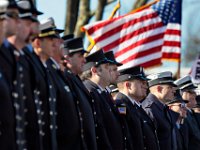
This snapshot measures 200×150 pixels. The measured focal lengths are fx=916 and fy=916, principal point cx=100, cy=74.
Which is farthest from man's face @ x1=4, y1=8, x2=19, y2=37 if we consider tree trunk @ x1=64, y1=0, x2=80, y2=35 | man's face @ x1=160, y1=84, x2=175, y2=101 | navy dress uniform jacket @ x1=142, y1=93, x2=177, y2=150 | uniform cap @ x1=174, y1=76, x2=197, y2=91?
tree trunk @ x1=64, y1=0, x2=80, y2=35

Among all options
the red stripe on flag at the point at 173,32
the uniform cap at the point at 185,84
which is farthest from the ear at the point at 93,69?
the red stripe on flag at the point at 173,32

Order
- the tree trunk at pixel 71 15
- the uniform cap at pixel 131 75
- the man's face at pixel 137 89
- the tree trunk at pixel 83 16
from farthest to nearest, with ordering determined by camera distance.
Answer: the tree trunk at pixel 83 16, the tree trunk at pixel 71 15, the uniform cap at pixel 131 75, the man's face at pixel 137 89

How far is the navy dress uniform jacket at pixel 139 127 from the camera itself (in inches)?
468

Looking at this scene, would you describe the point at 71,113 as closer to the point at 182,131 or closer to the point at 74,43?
the point at 74,43

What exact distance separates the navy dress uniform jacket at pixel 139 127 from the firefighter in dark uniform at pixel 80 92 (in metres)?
2.05

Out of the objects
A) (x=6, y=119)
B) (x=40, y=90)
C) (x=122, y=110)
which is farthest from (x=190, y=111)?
(x=6, y=119)

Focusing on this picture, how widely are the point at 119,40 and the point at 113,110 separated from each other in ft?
18.4

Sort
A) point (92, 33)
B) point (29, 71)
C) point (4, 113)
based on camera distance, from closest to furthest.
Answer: point (4, 113)
point (29, 71)
point (92, 33)

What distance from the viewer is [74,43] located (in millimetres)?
10062

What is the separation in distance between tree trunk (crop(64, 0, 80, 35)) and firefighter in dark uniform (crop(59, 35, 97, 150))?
10093mm

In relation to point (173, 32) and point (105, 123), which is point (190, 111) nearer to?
point (173, 32)

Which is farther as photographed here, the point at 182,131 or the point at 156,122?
the point at 182,131

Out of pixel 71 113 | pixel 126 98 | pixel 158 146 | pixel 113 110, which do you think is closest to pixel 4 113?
pixel 71 113

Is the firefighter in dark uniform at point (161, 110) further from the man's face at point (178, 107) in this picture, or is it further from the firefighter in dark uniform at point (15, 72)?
the firefighter in dark uniform at point (15, 72)
